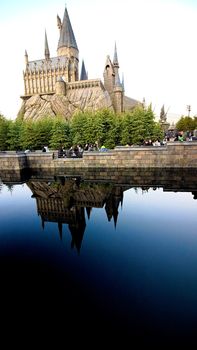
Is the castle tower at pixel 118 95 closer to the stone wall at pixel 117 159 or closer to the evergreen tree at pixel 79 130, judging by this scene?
the evergreen tree at pixel 79 130

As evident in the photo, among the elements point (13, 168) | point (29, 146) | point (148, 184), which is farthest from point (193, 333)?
point (29, 146)

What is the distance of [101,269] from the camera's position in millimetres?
4508

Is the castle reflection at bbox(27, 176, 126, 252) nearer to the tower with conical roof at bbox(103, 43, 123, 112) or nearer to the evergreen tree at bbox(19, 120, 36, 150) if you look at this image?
the evergreen tree at bbox(19, 120, 36, 150)

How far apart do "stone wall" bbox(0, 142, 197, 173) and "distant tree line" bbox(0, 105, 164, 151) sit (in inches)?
687

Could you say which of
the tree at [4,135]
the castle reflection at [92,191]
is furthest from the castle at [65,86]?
the castle reflection at [92,191]

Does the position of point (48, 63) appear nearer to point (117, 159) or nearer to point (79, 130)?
point (79, 130)

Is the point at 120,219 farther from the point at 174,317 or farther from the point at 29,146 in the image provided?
the point at 29,146

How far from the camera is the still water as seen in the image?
327cm

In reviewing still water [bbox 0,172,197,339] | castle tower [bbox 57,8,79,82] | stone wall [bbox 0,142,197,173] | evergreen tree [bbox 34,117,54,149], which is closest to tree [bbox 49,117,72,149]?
evergreen tree [bbox 34,117,54,149]

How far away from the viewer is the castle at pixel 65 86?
64.0m

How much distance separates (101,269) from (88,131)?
3332 cm

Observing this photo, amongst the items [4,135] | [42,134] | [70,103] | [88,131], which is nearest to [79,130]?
[88,131]

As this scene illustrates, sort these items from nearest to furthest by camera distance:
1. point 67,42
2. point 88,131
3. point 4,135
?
point 88,131 < point 4,135 < point 67,42

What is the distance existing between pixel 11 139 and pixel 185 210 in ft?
119
